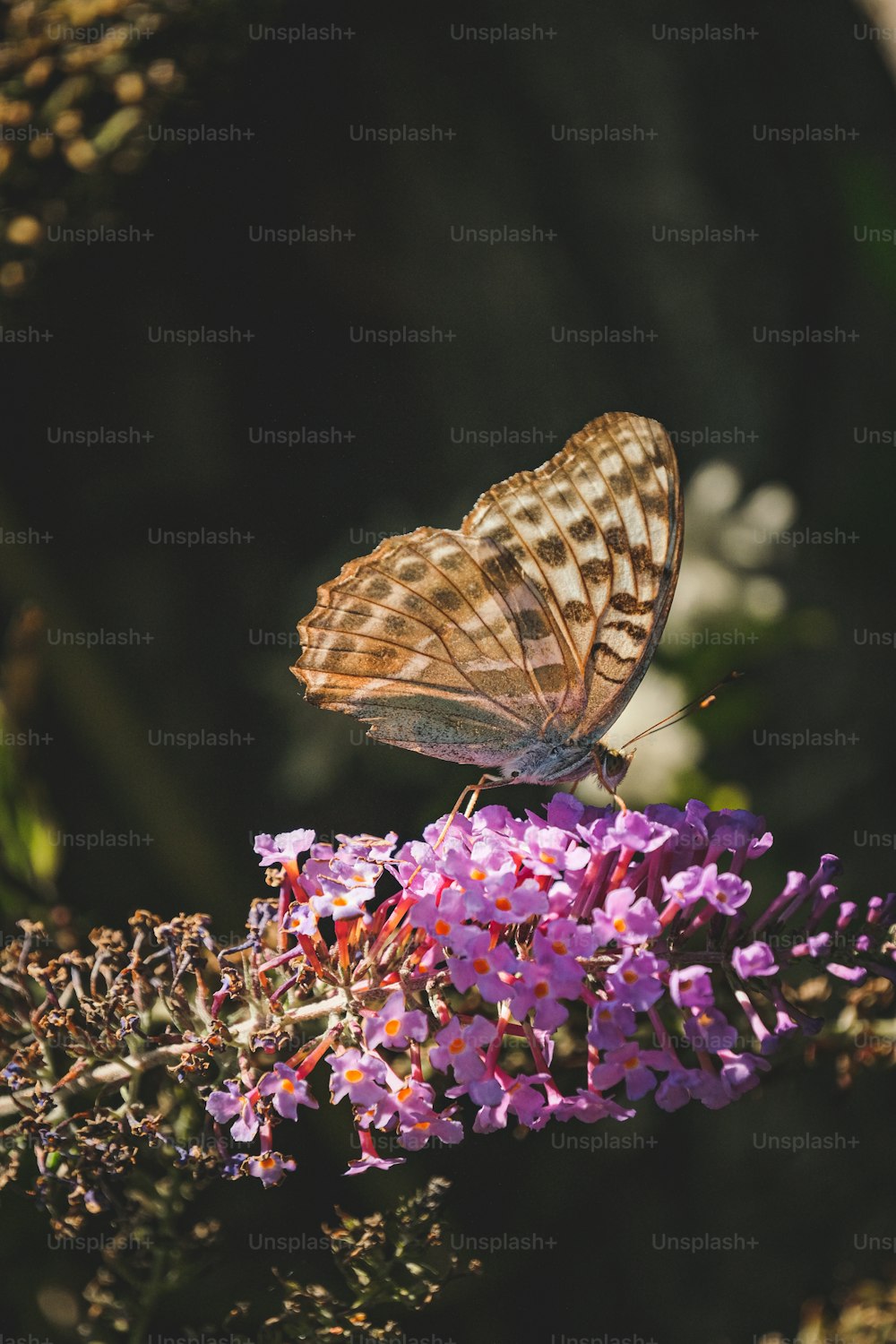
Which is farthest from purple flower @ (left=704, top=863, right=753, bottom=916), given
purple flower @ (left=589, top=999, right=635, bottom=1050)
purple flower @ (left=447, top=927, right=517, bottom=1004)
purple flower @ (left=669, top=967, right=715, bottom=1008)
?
purple flower @ (left=447, top=927, right=517, bottom=1004)

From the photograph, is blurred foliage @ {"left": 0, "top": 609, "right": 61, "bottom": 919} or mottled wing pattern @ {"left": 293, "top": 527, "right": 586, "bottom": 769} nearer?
mottled wing pattern @ {"left": 293, "top": 527, "right": 586, "bottom": 769}

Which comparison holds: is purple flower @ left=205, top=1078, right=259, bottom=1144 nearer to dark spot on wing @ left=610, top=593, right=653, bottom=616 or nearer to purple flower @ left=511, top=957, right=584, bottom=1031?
purple flower @ left=511, top=957, right=584, bottom=1031

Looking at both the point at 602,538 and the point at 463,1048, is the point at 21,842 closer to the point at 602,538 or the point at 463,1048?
the point at 463,1048

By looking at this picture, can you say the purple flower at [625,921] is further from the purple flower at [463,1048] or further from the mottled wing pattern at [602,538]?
the mottled wing pattern at [602,538]

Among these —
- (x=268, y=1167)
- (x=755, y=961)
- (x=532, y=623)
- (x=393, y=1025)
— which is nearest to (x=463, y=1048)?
(x=393, y=1025)

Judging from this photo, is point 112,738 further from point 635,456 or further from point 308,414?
point 635,456

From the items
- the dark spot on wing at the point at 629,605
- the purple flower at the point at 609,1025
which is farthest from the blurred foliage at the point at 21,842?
the dark spot on wing at the point at 629,605
